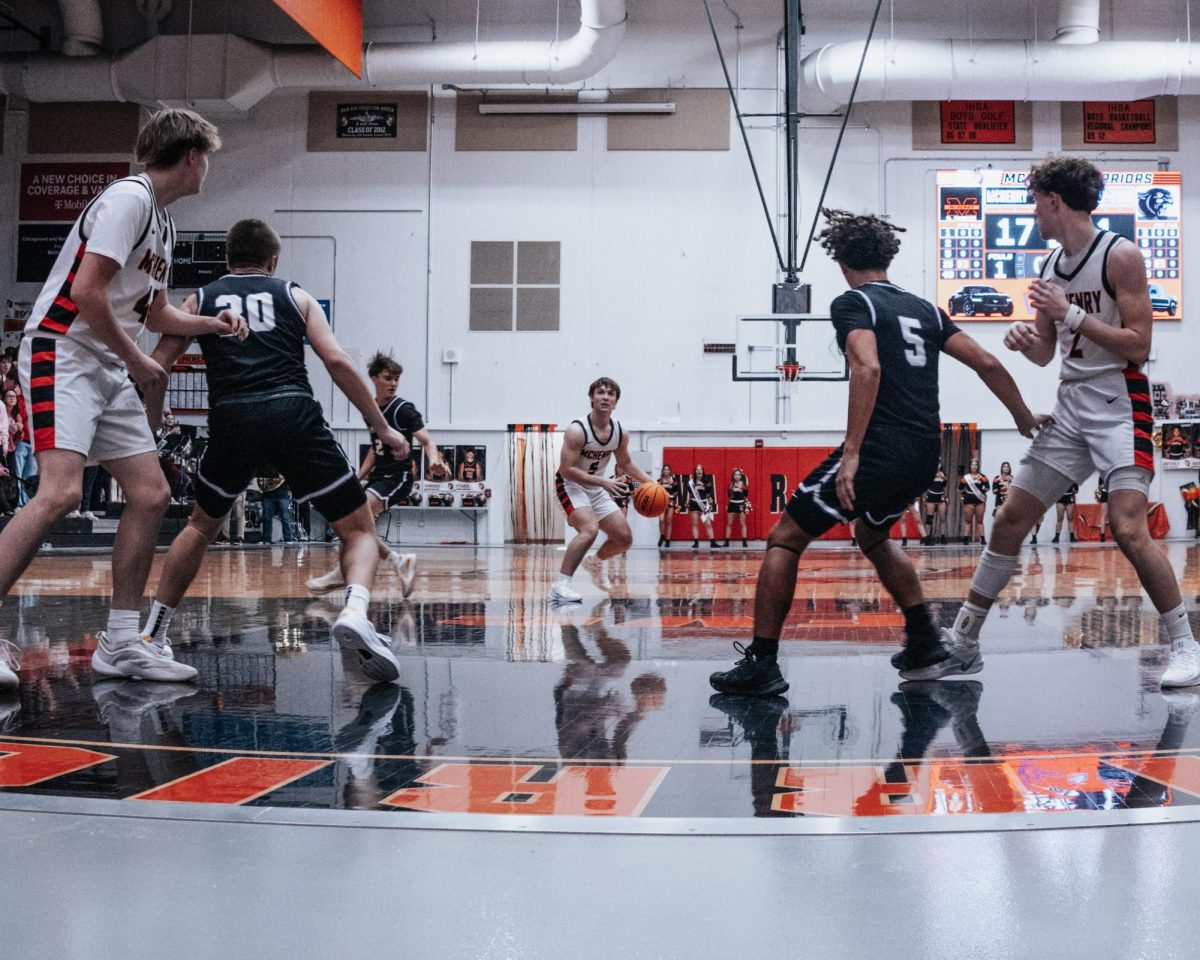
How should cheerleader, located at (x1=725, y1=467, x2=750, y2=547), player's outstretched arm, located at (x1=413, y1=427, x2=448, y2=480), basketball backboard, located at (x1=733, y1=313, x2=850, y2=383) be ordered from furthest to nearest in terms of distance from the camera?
cheerleader, located at (x1=725, y1=467, x2=750, y2=547) < basketball backboard, located at (x1=733, y1=313, x2=850, y2=383) < player's outstretched arm, located at (x1=413, y1=427, x2=448, y2=480)

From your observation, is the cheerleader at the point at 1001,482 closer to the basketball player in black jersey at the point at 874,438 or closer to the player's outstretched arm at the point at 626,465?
the player's outstretched arm at the point at 626,465

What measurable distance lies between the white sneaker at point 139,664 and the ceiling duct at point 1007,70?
57.1ft

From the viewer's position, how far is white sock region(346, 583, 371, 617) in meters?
4.21

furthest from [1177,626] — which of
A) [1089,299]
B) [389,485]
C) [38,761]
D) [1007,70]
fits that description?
[1007,70]

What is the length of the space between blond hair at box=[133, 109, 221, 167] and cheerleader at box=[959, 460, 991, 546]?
17791 millimetres

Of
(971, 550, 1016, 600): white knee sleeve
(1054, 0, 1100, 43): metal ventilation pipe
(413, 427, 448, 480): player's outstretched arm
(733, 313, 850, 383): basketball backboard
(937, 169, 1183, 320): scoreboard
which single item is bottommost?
(971, 550, 1016, 600): white knee sleeve

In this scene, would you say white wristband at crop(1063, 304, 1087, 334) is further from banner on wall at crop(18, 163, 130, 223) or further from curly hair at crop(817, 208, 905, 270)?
banner on wall at crop(18, 163, 130, 223)

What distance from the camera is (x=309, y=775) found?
111 inches

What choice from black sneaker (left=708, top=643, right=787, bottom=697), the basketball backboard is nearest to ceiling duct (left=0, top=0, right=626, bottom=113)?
the basketball backboard

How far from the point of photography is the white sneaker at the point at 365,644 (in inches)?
160

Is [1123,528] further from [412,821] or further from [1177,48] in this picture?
[1177,48]

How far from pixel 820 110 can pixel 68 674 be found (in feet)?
60.1

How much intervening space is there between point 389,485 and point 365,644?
192 inches

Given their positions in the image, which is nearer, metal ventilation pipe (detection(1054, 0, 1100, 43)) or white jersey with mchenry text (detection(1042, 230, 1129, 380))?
white jersey with mchenry text (detection(1042, 230, 1129, 380))
